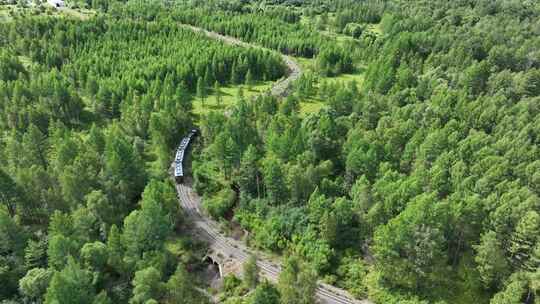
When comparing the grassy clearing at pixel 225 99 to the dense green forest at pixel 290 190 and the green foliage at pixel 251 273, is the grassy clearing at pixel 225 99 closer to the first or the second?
the dense green forest at pixel 290 190

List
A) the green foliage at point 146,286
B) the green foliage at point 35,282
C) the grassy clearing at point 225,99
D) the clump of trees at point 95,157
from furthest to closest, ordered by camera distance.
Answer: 1. the grassy clearing at point 225,99
2. the clump of trees at point 95,157
3. the green foliage at point 146,286
4. the green foliage at point 35,282

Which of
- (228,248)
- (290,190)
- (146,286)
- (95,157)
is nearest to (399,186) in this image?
(290,190)

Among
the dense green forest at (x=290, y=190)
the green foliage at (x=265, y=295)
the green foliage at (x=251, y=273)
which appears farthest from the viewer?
the green foliage at (x=251, y=273)

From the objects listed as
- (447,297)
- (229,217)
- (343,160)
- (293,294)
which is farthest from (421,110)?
(293,294)

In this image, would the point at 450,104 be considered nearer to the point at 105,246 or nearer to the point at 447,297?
the point at 447,297

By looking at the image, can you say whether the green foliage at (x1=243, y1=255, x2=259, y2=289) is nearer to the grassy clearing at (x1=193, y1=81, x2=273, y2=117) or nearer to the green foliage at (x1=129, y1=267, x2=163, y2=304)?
the green foliage at (x1=129, y1=267, x2=163, y2=304)

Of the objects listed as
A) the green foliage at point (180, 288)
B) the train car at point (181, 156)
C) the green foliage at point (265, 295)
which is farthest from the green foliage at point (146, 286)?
the train car at point (181, 156)
